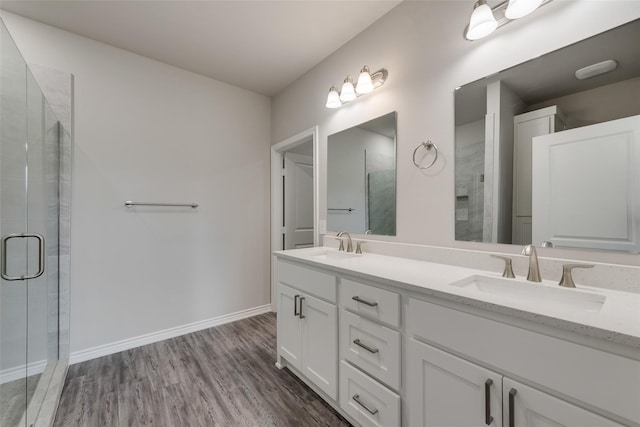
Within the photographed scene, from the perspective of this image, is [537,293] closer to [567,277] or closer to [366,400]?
[567,277]

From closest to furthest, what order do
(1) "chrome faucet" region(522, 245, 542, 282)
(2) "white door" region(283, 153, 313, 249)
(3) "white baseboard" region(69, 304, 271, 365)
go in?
1. (1) "chrome faucet" region(522, 245, 542, 282)
2. (3) "white baseboard" region(69, 304, 271, 365)
3. (2) "white door" region(283, 153, 313, 249)

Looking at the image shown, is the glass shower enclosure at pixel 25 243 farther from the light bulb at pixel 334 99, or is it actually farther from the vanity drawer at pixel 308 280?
the light bulb at pixel 334 99

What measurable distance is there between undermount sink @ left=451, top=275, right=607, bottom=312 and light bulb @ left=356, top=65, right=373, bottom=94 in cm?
139

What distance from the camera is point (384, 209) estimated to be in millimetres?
1886

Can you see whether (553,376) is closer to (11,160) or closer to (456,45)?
(456,45)

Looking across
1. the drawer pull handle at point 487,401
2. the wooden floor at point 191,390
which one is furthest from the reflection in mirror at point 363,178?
the wooden floor at point 191,390

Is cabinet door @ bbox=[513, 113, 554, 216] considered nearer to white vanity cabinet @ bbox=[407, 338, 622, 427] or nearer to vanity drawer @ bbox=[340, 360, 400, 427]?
white vanity cabinet @ bbox=[407, 338, 622, 427]

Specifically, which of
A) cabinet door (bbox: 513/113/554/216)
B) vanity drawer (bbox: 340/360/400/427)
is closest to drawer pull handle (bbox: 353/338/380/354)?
vanity drawer (bbox: 340/360/400/427)

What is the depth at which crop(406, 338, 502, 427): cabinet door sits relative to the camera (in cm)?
86

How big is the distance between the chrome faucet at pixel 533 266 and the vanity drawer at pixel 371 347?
1.98 feet

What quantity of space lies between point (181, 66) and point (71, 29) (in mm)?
758

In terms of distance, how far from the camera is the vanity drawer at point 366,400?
45.4 inches

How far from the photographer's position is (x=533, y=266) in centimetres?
112

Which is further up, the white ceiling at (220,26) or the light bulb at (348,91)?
the white ceiling at (220,26)
